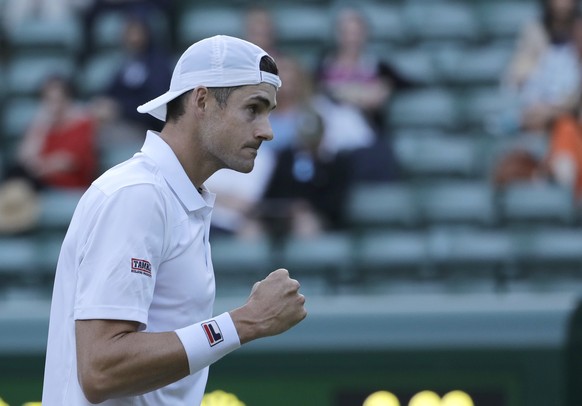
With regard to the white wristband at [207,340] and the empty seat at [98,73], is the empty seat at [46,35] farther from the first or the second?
the white wristband at [207,340]

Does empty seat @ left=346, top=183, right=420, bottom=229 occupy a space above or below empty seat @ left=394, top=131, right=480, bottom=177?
below

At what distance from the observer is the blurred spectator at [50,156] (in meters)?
6.88

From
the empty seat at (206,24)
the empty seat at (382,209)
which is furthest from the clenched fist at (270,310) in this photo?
the empty seat at (206,24)

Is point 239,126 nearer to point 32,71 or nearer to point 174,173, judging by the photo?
point 174,173

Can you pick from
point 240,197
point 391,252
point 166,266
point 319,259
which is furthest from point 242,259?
point 166,266

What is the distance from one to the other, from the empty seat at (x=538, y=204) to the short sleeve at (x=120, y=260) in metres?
4.40

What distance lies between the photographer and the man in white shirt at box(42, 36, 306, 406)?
258 cm

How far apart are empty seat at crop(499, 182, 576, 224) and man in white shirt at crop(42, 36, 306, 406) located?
13.3ft

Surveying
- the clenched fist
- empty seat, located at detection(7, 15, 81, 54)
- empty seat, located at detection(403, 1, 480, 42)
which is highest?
empty seat, located at detection(7, 15, 81, 54)

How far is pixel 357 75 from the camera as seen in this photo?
7.81 meters

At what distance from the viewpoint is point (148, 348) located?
8.50 ft

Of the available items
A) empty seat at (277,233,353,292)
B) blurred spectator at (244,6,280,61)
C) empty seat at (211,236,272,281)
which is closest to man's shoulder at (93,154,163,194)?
empty seat at (277,233,353,292)

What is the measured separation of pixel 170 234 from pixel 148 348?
29cm

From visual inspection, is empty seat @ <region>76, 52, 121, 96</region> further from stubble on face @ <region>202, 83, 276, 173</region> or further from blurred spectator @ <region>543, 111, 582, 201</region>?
stubble on face @ <region>202, 83, 276, 173</region>
